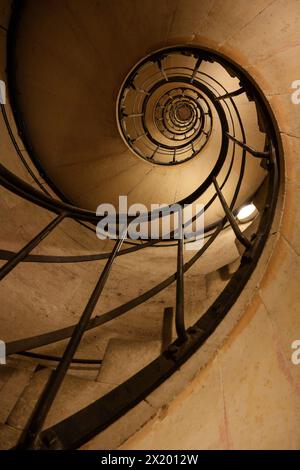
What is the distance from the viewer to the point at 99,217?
229 centimetres

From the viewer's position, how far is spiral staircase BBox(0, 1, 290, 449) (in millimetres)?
1376

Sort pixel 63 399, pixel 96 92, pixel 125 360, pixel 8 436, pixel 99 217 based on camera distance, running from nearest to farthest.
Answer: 1. pixel 8 436
2. pixel 63 399
3. pixel 125 360
4. pixel 99 217
5. pixel 96 92

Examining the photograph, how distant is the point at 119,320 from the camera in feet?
9.02

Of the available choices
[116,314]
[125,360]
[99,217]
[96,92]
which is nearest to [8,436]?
[125,360]

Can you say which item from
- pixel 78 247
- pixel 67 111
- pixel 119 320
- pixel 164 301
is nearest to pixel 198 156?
pixel 67 111

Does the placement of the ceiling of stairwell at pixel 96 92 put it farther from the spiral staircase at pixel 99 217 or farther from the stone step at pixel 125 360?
the stone step at pixel 125 360

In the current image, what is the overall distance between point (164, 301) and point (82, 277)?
0.97 m

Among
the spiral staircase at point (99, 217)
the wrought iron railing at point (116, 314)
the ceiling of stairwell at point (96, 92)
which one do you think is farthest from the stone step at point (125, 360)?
the ceiling of stairwell at point (96, 92)

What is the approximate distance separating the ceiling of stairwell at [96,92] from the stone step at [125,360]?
284 cm

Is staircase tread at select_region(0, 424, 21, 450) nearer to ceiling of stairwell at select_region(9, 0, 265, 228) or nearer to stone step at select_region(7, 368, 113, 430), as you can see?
stone step at select_region(7, 368, 113, 430)

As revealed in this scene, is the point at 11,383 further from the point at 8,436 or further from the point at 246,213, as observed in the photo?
the point at 246,213

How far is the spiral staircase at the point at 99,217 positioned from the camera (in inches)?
54.2

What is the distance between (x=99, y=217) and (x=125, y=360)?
1.07 m
